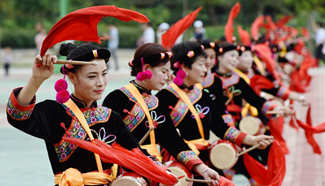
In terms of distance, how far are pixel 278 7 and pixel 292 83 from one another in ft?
101

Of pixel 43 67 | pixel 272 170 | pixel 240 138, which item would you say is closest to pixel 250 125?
pixel 272 170

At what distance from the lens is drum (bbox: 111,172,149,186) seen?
3.55 m

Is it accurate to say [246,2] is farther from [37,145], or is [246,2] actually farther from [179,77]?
[179,77]

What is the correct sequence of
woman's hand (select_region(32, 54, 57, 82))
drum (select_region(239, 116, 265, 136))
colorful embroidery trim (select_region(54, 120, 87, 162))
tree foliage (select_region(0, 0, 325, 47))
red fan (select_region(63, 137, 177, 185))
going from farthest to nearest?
tree foliage (select_region(0, 0, 325, 47)) → drum (select_region(239, 116, 265, 136)) → colorful embroidery trim (select_region(54, 120, 87, 162)) → red fan (select_region(63, 137, 177, 185)) → woman's hand (select_region(32, 54, 57, 82))

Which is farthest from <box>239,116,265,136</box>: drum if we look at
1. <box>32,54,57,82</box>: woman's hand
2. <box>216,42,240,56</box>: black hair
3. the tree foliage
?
the tree foliage

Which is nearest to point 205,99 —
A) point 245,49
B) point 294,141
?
point 245,49

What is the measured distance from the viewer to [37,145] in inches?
376

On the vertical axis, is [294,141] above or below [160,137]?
below

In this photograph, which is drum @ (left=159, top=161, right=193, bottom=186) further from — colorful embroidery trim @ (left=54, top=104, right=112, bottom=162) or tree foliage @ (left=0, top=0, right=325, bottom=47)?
tree foliage @ (left=0, top=0, right=325, bottom=47)

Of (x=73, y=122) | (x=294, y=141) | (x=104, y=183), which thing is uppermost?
(x=73, y=122)

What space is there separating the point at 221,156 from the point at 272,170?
0.87 m

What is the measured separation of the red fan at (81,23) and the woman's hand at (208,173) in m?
1.43

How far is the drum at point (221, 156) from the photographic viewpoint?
550 centimetres

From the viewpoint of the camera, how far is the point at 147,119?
4625mm
